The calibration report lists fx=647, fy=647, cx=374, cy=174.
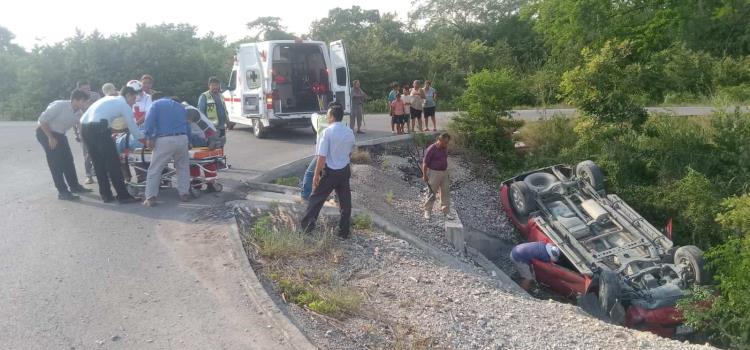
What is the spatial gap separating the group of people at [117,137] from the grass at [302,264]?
1.63 m

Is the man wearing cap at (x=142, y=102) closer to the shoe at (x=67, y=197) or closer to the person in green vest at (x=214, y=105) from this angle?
the person in green vest at (x=214, y=105)

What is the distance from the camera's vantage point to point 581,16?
3228 centimetres

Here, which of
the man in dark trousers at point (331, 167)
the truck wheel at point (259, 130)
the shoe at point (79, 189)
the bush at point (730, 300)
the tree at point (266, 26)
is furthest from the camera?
the tree at point (266, 26)

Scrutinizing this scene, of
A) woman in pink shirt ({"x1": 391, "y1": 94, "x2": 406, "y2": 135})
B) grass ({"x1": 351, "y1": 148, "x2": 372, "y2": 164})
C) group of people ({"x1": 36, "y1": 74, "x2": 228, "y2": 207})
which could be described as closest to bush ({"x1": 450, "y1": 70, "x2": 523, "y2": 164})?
woman in pink shirt ({"x1": 391, "y1": 94, "x2": 406, "y2": 135})

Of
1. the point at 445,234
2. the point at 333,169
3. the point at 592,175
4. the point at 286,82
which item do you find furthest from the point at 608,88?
the point at 333,169

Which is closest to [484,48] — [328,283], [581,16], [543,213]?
[581,16]

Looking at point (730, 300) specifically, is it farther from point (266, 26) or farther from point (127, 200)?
point (266, 26)

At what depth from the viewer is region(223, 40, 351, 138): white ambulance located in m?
15.2

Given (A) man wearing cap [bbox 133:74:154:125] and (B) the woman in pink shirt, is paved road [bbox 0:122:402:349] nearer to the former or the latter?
(A) man wearing cap [bbox 133:74:154:125]

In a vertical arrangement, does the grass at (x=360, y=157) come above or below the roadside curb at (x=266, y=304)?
above

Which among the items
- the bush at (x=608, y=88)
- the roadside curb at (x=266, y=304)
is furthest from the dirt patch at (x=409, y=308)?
the bush at (x=608, y=88)

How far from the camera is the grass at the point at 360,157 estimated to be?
1262 cm

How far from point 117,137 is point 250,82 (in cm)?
629

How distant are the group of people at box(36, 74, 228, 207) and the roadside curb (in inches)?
84.8
